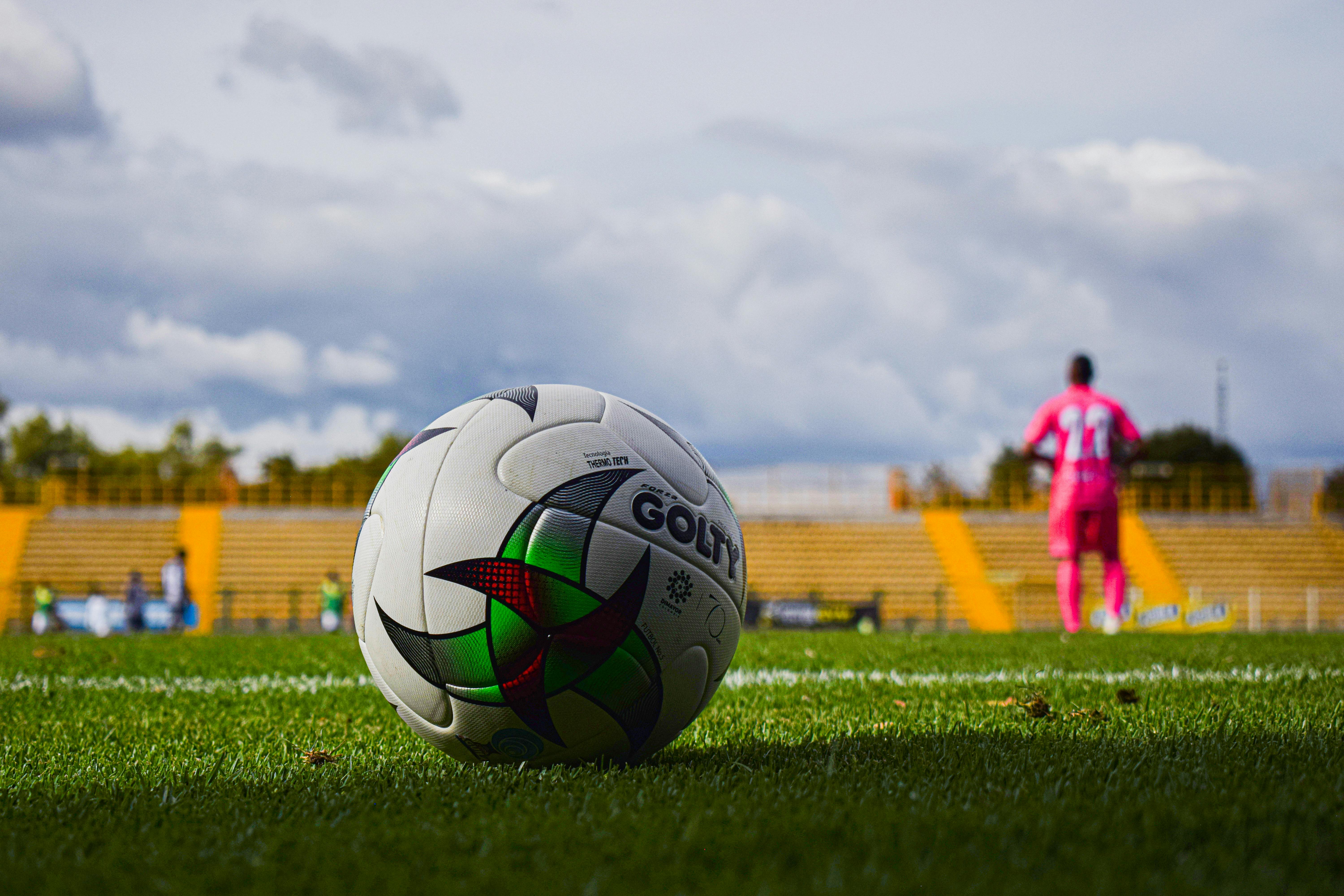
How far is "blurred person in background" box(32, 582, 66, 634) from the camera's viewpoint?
23781mm

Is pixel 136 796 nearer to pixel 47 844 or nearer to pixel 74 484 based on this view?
pixel 47 844

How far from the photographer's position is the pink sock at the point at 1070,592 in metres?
9.56

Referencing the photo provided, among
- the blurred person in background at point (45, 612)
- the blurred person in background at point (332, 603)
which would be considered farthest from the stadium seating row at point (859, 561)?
the blurred person in background at point (332, 603)

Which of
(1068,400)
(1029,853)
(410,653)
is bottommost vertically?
(1029,853)

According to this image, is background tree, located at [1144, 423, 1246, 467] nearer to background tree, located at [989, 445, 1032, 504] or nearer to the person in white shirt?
background tree, located at [989, 445, 1032, 504]

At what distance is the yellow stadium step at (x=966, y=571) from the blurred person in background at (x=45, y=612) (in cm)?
2209

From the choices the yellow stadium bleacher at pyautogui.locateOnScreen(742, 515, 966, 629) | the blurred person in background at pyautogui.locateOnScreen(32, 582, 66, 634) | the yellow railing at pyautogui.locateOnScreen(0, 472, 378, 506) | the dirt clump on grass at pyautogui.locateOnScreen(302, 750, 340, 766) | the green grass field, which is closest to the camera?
the green grass field

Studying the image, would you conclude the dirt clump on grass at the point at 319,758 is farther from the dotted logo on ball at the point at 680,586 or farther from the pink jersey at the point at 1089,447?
the pink jersey at the point at 1089,447

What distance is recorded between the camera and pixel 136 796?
2730 millimetres

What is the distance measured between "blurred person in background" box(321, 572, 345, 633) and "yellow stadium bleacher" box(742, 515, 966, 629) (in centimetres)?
1062

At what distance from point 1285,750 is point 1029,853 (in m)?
1.63

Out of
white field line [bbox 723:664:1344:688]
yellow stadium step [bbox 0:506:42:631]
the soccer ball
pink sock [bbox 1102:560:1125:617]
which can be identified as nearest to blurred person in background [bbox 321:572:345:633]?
yellow stadium step [bbox 0:506:42:631]

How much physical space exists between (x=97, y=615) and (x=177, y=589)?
4.38 m

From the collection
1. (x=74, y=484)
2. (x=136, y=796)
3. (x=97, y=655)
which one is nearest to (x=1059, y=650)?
(x=136, y=796)
